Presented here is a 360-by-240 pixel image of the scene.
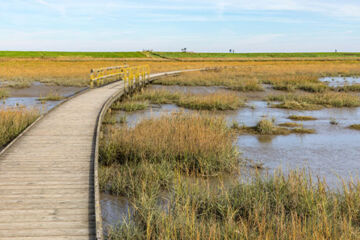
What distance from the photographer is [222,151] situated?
7.68m

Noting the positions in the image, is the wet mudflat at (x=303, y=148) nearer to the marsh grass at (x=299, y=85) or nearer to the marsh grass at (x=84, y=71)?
the marsh grass at (x=299, y=85)

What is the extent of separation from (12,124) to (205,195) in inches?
259

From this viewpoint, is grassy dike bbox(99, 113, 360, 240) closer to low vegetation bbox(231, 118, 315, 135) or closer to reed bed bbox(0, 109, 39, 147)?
low vegetation bbox(231, 118, 315, 135)

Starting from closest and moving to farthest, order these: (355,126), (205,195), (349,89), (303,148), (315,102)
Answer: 1. (205,195)
2. (303,148)
3. (355,126)
4. (315,102)
5. (349,89)

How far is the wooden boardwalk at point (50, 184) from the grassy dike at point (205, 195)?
511 mm

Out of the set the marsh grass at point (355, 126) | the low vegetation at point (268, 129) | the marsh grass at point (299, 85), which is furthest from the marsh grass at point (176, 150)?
the marsh grass at point (299, 85)

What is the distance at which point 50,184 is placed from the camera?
5.38m

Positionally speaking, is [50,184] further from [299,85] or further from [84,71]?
[84,71]

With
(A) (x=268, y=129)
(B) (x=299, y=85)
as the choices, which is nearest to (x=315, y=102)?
(B) (x=299, y=85)

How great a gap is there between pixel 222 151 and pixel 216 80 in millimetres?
19112

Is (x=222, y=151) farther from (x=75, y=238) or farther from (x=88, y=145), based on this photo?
(x=75, y=238)

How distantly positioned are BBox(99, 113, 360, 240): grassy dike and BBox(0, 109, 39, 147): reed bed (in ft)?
8.09

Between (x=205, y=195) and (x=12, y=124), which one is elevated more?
(x=12, y=124)

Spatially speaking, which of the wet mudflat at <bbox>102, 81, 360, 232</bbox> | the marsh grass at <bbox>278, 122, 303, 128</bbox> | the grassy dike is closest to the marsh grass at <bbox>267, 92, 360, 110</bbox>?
the wet mudflat at <bbox>102, 81, 360, 232</bbox>
